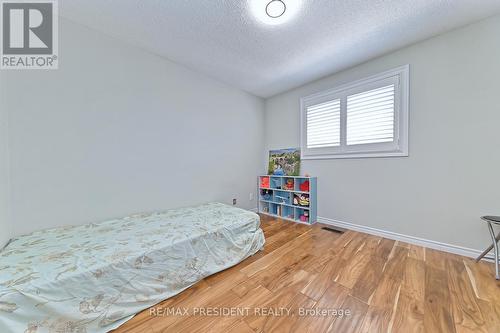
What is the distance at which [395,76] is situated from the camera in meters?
2.15

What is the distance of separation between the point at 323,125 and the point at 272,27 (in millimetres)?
1624

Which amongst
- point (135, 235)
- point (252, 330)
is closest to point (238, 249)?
point (252, 330)

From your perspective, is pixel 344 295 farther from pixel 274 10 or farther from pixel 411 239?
pixel 274 10

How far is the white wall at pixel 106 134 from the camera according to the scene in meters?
1.49

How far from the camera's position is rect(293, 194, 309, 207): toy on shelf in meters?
2.87

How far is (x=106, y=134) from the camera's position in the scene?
72.3 inches

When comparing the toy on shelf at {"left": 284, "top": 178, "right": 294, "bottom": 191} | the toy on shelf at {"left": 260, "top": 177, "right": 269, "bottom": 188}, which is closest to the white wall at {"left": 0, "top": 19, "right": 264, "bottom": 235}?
the toy on shelf at {"left": 260, "top": 177, "right": 269, "bottom": 188}

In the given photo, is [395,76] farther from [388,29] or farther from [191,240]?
[191,240]

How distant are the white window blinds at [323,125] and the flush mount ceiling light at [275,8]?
5.18 feet

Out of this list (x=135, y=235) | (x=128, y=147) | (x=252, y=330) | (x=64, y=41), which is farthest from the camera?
(x=128, y=147)

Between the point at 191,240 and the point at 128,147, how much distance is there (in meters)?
1.34

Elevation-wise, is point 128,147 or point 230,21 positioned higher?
point 230,21

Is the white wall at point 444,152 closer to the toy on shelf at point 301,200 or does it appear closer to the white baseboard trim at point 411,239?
the white baseboard trim at point 411,239

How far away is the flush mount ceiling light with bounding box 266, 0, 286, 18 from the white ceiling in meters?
0.14
